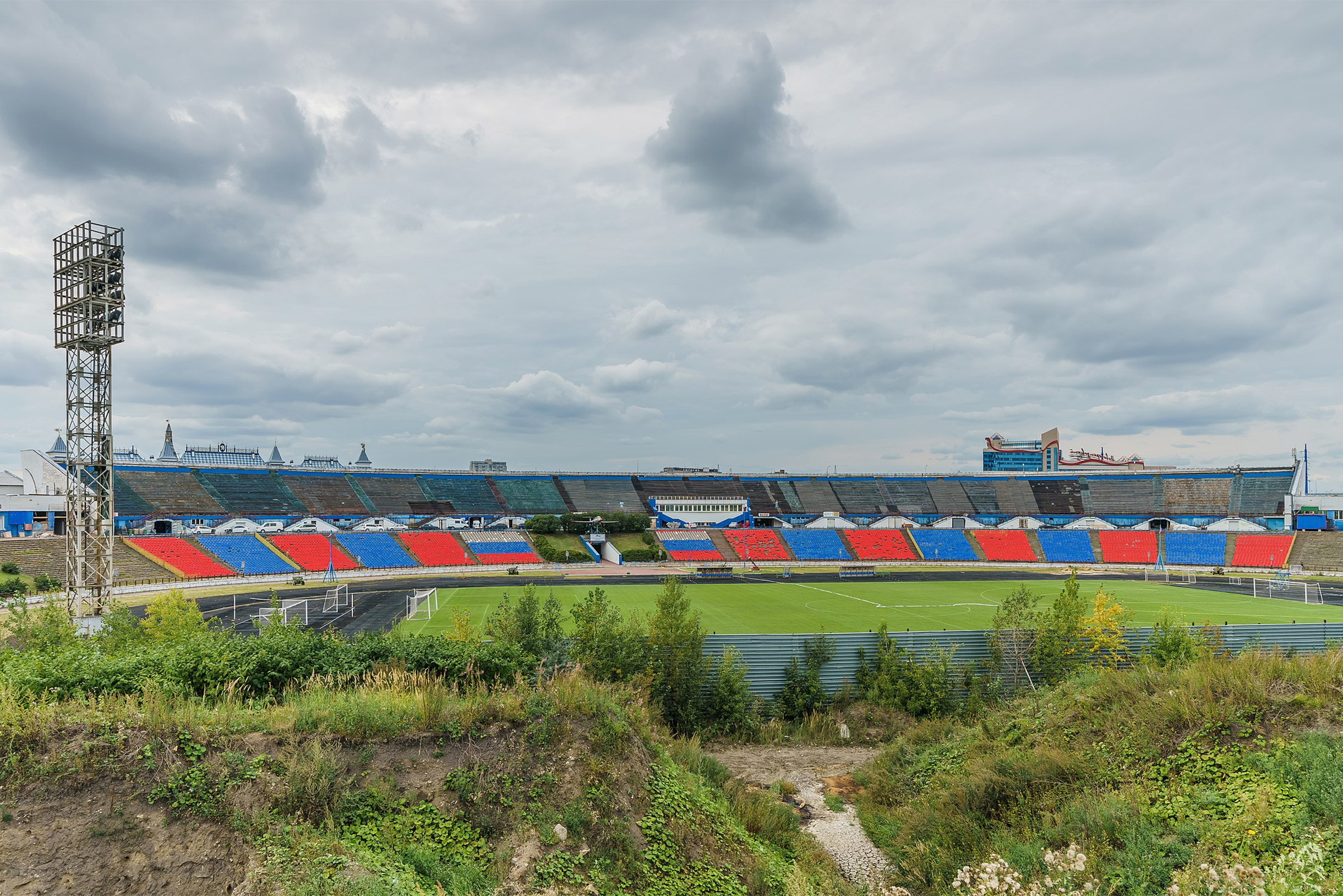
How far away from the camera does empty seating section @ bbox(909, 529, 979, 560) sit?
8719cm

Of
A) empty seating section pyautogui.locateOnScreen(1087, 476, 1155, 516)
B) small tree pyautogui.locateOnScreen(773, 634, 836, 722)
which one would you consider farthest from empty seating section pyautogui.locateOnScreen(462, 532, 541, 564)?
empty seating section pyautogui.locateOnScreen(1087, 476, 1155, 516)

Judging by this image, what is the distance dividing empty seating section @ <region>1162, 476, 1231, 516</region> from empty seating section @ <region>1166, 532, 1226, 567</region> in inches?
530

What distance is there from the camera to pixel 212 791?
8625 mm

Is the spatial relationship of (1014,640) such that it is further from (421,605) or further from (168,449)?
(168,449)

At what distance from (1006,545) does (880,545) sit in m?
16.7

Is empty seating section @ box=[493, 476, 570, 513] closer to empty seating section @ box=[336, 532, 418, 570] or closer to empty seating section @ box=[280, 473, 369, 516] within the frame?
empty seating section @ box=[280, 473, 369, 516]

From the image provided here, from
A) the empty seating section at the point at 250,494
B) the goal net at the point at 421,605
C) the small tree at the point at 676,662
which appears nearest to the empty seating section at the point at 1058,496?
the goal net at the point at 421,605

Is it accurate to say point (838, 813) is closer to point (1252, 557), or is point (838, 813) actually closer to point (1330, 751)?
point (1330, 751)

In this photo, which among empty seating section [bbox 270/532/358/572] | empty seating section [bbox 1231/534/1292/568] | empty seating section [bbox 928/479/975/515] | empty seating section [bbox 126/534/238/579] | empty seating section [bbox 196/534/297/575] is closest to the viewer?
empty seating section [bbox 126/534/238/579]

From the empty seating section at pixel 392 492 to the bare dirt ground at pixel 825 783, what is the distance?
83.8 metres

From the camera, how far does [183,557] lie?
64.4 meters

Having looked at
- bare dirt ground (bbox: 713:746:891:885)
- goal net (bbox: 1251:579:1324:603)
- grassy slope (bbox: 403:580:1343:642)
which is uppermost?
bare dirt ground (bbox: 713:746:891:885)

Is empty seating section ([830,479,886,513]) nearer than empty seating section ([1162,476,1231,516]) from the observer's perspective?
No

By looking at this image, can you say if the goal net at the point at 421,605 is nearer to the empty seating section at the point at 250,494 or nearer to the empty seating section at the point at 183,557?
the empty seating section at the point at 183,557
